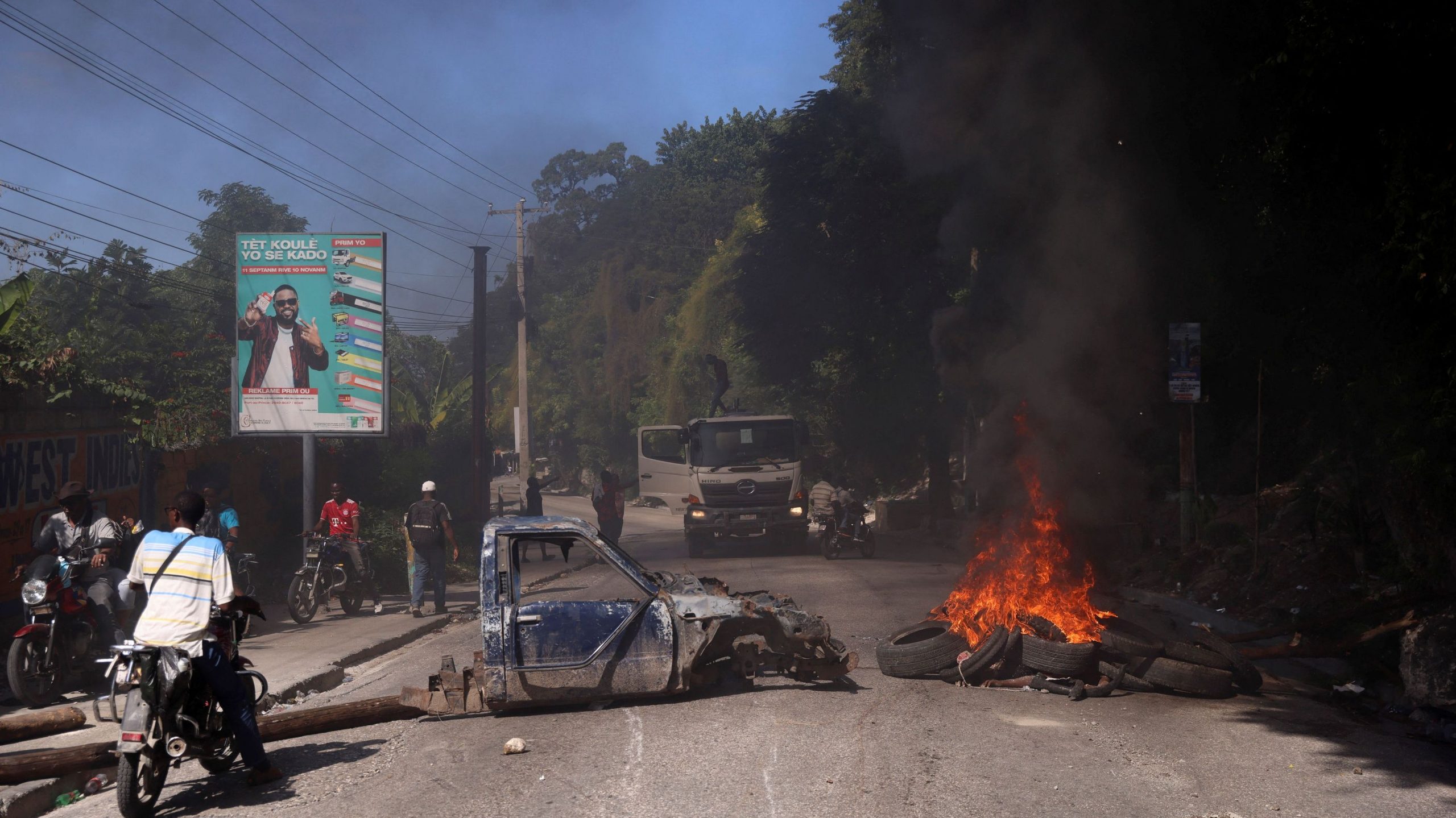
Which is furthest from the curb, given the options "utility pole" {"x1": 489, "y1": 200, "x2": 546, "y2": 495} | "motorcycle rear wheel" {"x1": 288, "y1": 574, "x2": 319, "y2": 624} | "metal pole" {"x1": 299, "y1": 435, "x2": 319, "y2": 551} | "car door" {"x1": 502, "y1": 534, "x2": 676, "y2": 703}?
"utility pole" {"x1": 489, "y1": 200, "x2": 546, "y2": 495}

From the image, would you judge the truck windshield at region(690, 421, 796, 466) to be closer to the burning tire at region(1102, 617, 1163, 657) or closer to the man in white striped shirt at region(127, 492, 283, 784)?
the burning tire at region(1102, 617, 1163, 657)

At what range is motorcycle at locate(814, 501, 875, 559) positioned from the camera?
67.1 feet

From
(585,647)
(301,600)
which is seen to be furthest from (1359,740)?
(301,600)

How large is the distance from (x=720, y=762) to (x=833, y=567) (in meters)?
12.7

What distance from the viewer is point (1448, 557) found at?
943cm

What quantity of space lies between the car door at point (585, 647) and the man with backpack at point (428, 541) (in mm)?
6757

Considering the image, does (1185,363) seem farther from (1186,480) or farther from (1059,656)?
(1059,656)

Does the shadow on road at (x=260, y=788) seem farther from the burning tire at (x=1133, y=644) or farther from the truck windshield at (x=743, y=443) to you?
the truck windshield at (x=743, y=443)

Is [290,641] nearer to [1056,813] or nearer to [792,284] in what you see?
[1056,813]

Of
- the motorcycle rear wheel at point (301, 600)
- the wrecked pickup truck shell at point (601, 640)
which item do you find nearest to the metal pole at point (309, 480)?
the motorcycle rear wheel at point (301, 600)

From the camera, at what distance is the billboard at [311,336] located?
1673 cm

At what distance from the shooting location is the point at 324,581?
14.4 m

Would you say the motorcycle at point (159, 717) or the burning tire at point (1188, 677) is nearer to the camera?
the motorcycle at point (159, 717)

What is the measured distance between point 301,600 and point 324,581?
559mm
